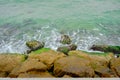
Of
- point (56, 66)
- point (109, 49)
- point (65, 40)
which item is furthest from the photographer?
point (65, 40)

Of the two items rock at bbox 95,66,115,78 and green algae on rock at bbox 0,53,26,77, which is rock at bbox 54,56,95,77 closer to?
rock at bbox 95,66,115,78

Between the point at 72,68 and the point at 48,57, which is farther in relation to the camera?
the point at 48,57

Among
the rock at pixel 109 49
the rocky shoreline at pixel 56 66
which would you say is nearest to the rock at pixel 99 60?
the rocky shoreline at pixel 56 66

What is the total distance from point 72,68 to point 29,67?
0.98 m

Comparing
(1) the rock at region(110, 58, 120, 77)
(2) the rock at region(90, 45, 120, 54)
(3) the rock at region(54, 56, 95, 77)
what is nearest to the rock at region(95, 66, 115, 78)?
(1) the rock at region(110, 58, 120, 77)

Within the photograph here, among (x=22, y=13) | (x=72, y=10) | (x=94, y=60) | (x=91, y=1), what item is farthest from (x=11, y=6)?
(x=94, y=60)

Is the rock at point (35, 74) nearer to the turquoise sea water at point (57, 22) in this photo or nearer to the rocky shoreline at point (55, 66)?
the rocky shoreline at point (55, 66)

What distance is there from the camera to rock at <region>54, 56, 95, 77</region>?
5423 millimetres

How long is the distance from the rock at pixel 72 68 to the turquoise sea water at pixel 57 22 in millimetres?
3829

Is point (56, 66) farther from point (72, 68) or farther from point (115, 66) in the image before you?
point (115, 66)

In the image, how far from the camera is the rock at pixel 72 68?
542 centimetres

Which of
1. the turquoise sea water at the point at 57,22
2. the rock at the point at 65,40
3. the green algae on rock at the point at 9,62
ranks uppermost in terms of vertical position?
the green algae on rock at the point at 9,62

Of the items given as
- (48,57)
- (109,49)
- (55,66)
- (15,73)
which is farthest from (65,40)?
(15,73)

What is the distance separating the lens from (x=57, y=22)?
43.9 ft
